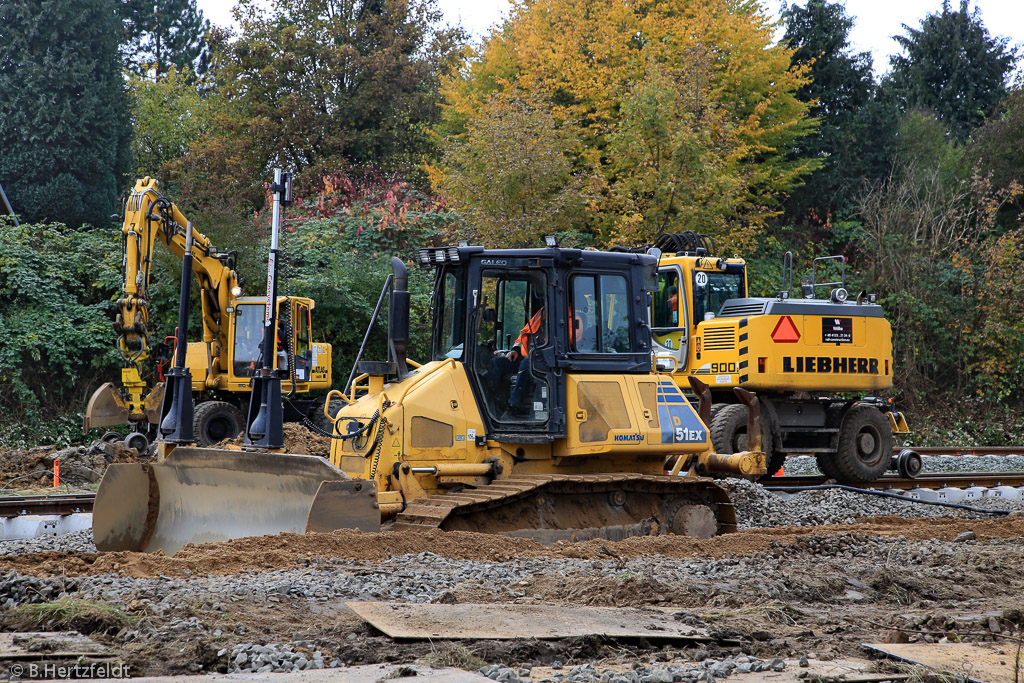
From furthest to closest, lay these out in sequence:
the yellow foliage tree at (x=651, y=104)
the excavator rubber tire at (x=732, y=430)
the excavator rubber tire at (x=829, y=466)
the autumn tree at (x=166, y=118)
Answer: the autumn tree at (x=166, y=118) < the yellow foliage tree at (x=651, y=104) < the excavator rubber tire at (x=829, y=466) < the excavator rubber tire at (x=732, y=430)

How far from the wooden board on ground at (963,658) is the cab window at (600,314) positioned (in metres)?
4.48

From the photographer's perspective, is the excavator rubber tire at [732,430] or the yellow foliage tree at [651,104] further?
the yellow foliage tree at [651,104]

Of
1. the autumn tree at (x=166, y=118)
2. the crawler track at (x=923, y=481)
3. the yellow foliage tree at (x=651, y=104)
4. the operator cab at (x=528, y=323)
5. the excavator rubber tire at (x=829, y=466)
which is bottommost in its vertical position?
the crawler track at (x=923, y=481)

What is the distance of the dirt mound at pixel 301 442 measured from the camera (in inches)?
650

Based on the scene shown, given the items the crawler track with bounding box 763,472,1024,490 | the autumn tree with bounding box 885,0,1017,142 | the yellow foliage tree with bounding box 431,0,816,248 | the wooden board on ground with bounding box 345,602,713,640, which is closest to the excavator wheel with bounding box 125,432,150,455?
the yellow foliage tree with bounding box 431,0,816,248

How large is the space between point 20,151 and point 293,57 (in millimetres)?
7859

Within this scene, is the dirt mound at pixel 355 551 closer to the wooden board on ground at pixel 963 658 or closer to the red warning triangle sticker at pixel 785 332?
the wooden board on ground at pixel 963 658

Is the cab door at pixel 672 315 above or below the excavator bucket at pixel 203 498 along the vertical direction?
above

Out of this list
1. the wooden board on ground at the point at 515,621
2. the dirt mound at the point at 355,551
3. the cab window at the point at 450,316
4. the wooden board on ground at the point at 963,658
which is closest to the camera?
the wooden board on ground at the point at 963,658

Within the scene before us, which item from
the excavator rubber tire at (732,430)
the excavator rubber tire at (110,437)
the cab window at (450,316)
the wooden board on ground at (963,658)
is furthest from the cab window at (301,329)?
the wooden board on ground at (963,658)

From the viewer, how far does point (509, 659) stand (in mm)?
4793

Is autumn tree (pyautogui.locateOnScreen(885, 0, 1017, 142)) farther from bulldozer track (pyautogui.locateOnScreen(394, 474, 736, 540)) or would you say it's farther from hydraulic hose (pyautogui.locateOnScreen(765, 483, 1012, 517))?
bulldozer track (pyautogui.locateOnScreen(394, 474, 736, 540))

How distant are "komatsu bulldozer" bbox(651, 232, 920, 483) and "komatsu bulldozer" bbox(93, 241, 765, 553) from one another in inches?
177

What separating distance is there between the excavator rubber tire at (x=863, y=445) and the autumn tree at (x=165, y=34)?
40.3 metres
